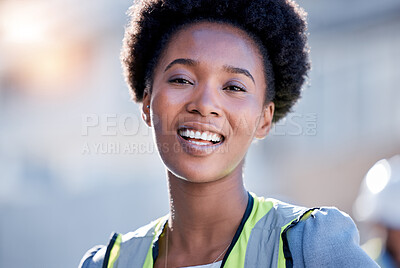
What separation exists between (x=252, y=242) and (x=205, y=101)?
2.01 ft

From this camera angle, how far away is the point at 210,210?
2.62 meters

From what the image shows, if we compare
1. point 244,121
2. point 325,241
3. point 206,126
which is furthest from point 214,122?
point 325,241

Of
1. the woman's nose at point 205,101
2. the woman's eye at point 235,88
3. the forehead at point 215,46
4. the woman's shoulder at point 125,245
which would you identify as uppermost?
the forehead at point 215,46

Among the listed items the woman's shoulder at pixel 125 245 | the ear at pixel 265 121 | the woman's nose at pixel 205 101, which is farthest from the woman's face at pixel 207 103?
the woman's shoulder at pixel 125 245

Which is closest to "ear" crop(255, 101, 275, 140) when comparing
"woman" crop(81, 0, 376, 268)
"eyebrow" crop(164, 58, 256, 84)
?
"woman" crop(81, 0, 376, 268)

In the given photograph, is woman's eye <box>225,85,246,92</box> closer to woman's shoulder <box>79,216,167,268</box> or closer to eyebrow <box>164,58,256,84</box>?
eyebrow <box>164,58,256,84</box>

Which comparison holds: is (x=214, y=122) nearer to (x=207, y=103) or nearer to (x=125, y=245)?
(x=207, y=103)

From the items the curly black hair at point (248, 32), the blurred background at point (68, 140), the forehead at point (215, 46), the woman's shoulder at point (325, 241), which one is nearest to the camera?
the woman's shoulder at point (325, 241)

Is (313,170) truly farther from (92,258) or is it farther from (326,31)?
(92,258)

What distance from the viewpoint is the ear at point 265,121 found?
9.17ft

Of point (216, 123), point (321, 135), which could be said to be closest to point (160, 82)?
point (216, 123)

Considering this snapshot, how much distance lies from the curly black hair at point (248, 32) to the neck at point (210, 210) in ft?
1.64

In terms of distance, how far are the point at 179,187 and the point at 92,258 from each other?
54 centimetres

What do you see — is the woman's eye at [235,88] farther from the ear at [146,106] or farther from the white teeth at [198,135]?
the ear at [146,106]
